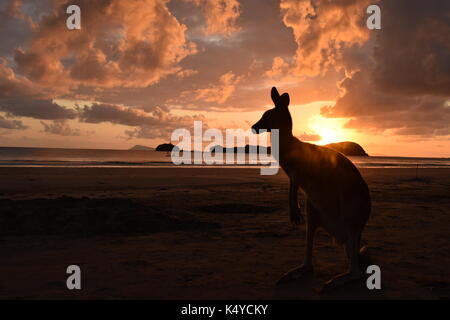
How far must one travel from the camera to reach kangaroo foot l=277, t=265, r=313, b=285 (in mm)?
4328

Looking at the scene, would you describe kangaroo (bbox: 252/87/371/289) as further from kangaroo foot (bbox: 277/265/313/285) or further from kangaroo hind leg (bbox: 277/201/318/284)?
kangaroo foot (bbox: 277/265/313/285)

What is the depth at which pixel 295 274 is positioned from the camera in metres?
4.42

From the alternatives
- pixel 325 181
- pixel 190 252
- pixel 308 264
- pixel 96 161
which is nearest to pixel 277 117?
pixel 325 181

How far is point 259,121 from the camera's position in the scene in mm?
4176

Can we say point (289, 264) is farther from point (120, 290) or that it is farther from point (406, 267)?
point (120, 290)

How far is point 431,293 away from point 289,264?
6.00ft

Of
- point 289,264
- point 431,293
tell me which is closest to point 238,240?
point 289,264

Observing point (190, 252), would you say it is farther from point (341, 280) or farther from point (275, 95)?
point (275, 95)

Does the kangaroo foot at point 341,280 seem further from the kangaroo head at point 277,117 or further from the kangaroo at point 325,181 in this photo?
the kangaroo head at point 277,117

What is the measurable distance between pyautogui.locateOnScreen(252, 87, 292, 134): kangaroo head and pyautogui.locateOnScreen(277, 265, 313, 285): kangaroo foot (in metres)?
1.82

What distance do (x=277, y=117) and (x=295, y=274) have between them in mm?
2029

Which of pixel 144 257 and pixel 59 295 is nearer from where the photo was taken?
pixel 59 295

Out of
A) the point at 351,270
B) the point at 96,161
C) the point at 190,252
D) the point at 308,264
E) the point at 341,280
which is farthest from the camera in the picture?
the point at 96,161

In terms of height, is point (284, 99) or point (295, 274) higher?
point (284, 99)
